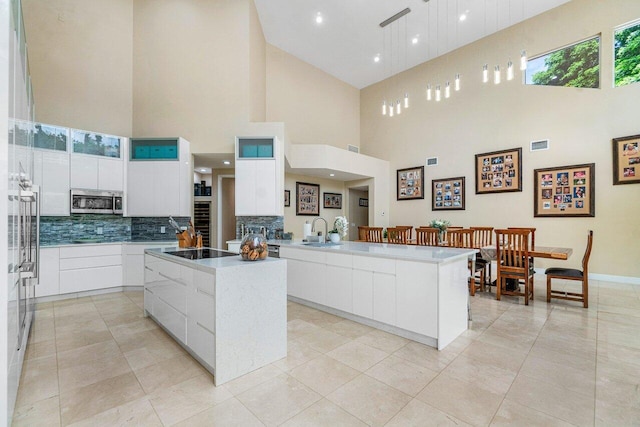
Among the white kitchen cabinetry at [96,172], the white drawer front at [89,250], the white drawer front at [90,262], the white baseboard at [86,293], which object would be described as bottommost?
the white baseboard at [86,293]

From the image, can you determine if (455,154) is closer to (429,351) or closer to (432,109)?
(432,109)

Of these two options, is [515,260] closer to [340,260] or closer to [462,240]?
[462,240]

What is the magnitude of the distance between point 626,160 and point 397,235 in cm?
413

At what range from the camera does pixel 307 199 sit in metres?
8.17

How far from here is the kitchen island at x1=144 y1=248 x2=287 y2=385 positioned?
2.07 m

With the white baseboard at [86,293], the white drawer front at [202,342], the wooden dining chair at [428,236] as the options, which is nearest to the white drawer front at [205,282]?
the white drawer front at [202,342]

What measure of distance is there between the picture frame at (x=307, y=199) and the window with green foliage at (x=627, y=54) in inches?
264

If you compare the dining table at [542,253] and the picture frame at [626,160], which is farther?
the picture frame at [626,160]

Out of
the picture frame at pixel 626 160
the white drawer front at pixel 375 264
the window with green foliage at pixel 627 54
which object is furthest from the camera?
the window with green foliage at pixel 627 54

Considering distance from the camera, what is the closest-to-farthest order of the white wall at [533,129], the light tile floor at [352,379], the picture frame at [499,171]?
the light tile floor at [352,379], the white wall at [533,129], the picture frame at [499,171]

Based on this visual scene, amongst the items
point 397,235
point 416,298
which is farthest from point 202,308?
point 397,235

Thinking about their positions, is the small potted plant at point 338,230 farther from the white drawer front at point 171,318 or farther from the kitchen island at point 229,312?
the white drawer front at point 171,318

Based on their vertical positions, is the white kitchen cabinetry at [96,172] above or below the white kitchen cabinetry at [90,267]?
above

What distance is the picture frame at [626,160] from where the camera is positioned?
4.81 metres
